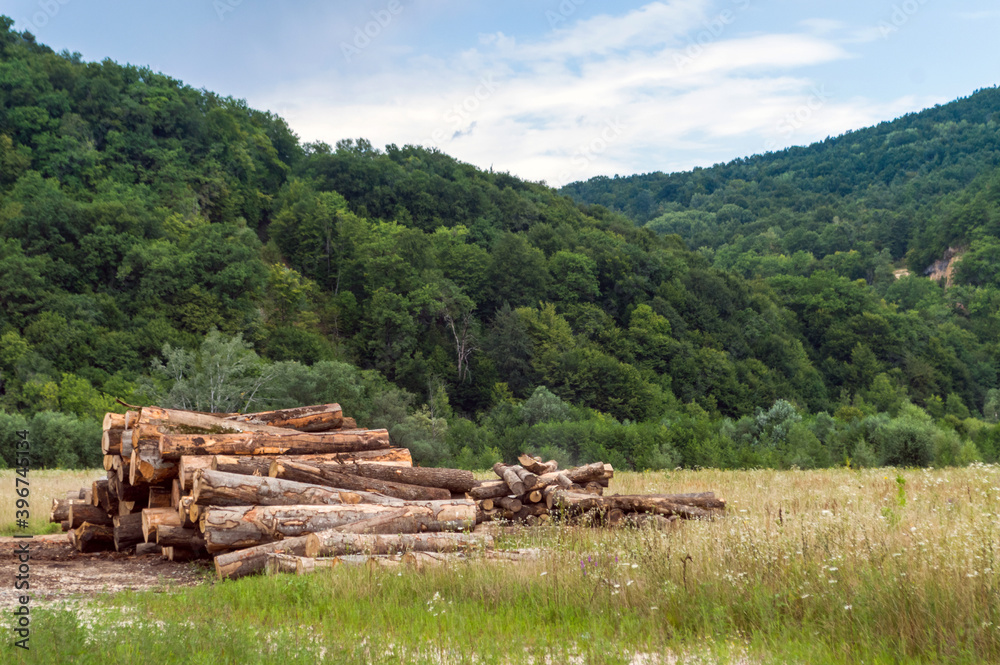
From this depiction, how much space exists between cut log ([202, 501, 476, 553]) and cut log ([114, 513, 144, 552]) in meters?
2.47

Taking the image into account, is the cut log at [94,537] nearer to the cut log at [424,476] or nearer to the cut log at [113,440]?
the cut log at [113,440]

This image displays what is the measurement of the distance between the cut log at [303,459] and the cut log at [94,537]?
2.61 meters

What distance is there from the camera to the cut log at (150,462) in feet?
34.6

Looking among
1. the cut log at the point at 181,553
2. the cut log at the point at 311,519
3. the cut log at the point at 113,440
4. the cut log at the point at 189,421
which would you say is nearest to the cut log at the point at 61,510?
the cut log at the point at 113,440

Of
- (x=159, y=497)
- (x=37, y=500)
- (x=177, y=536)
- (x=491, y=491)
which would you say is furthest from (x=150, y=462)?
(x=37, y=500)

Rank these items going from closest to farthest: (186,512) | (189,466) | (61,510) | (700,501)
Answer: (186,512), (189,466), (700,501), (61,510)

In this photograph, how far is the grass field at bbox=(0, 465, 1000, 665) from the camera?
5086 mm

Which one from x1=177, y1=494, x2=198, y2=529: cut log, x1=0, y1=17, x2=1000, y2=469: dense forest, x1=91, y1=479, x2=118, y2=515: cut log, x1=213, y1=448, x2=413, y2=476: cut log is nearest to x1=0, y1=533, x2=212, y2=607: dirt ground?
x1=177, y1=494, x2=198, y2=529: cut log

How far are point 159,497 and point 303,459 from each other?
6.91 feet

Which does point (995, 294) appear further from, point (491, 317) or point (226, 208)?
point (226, 208)

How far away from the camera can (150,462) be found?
10.5 metres

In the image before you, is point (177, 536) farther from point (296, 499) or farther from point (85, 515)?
point (85, 515)

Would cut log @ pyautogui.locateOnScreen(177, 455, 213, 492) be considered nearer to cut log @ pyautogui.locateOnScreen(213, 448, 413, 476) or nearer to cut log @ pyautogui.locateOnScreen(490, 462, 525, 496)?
cut log @ pyautogui.locateOnScreen(213, 448, 413, 476)

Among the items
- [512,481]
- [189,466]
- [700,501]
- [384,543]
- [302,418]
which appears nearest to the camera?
[384,543]
